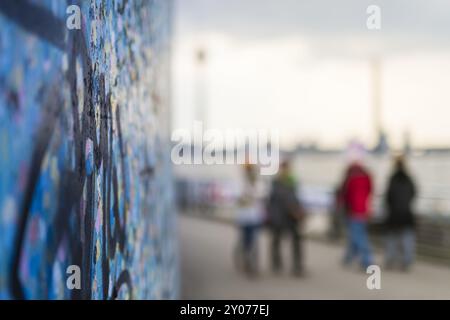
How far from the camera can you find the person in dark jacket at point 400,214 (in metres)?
9.58

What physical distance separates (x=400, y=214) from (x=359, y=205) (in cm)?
58

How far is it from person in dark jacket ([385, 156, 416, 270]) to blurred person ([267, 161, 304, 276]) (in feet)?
4.33

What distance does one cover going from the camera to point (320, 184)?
17938 mm

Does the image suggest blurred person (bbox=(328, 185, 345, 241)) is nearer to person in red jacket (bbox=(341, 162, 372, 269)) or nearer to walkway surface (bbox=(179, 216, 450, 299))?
walkway surface (bbox=(179, 216, 450, 299))

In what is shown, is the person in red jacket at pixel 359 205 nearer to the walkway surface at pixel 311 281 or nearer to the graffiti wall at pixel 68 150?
the walkway surface at pixel 311 281

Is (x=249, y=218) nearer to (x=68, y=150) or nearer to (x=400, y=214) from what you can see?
(x=400, y=214)

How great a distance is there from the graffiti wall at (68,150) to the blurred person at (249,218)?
6.45 metres

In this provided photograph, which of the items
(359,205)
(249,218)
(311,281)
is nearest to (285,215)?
(249,218)

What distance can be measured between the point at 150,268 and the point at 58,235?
2.17m

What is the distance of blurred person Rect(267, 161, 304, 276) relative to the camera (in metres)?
9.32

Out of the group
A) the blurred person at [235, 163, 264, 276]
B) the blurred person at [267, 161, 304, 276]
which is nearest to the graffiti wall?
the blurred person at [267, 161, 304, 276]

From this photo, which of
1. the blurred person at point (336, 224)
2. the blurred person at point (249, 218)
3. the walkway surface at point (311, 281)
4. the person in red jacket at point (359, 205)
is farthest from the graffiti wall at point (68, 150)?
the blurred person at point (336, 224)
